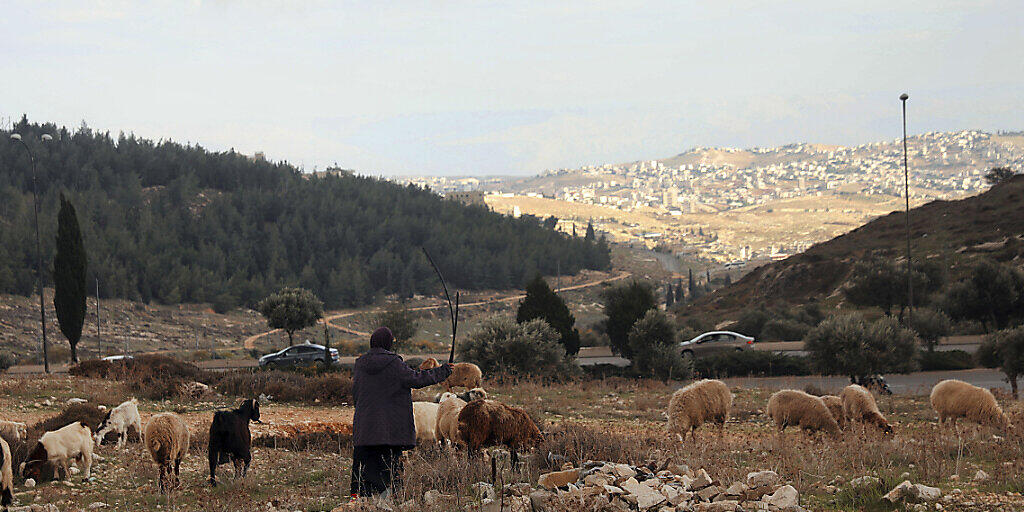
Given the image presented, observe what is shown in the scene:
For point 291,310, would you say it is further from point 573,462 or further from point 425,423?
point 573,462

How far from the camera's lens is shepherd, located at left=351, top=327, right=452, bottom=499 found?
26.9 feet

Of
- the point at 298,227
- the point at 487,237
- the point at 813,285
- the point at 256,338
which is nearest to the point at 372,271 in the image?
the point at 298,227

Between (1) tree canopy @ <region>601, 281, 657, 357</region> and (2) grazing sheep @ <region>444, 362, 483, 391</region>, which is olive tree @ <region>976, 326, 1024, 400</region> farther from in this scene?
(1) tree canopy @ <region>601, 281, 657, 357</region>

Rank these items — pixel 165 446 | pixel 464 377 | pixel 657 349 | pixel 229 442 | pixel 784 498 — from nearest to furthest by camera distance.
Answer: pixel 784 498 → pixel 165 446 → pixel 229 442 → pixel 464 377 → pixel 657 349

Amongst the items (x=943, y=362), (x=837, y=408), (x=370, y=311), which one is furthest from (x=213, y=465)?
(x=370, y=311)

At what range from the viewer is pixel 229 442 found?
10.4 meters

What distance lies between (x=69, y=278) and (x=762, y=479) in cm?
4103

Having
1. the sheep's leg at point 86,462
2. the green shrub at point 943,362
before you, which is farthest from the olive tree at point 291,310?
the sheep's leg at point 86,462

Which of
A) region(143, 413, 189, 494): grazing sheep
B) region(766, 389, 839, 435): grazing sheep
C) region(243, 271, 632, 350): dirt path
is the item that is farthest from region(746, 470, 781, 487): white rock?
region(243, 271, 632, 350): dirt path

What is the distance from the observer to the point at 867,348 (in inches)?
984

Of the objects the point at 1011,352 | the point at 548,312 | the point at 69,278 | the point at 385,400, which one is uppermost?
the point at 69,278

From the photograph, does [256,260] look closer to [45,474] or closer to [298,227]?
[298,227]

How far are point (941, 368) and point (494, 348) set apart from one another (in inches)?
720

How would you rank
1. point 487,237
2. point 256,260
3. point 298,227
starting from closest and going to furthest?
point 256,260
point 298,227
point 487,237
